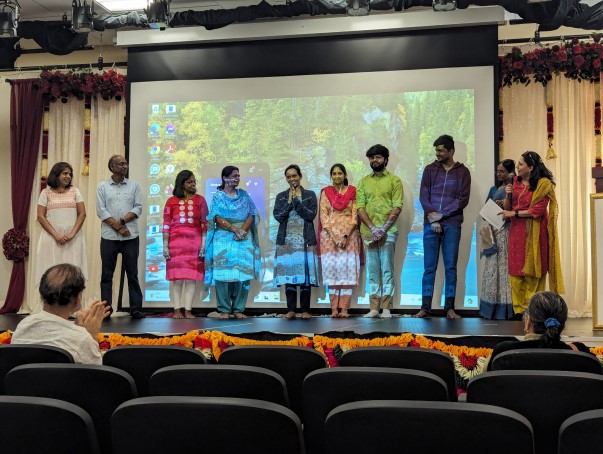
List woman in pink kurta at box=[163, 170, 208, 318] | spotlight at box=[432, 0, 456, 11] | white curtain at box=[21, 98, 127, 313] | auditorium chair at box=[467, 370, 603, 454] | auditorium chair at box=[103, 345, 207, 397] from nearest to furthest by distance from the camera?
auditorium chair at box=[467, 370, 603, 454]
auditorium chair at box=[103, 345, 207, 397]
spotlight at box=[432, 0, 456, 11]
woman in pink kurta at box=[163, 170, 208, 318]
white curtain at box=[21, 98, 127, 313]

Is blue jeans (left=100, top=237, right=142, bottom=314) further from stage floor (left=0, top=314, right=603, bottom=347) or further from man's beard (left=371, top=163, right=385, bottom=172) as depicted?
man's beard (left=371, top=163, right=385, bottom=172)

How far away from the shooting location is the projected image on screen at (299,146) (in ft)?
22.6

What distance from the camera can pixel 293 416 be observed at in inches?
51.1

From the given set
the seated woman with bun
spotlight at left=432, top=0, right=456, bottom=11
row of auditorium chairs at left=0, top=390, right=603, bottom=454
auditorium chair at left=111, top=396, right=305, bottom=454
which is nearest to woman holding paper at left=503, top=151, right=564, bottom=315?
spotlight at left=432, top=0, right=456, bottom=11

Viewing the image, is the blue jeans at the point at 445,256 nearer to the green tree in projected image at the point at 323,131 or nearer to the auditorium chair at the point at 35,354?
the green tree in projected image at the point at 323,131

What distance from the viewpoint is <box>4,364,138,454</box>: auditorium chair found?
5.72 feet

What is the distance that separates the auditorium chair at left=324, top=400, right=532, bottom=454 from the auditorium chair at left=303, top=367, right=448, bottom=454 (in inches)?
13.3

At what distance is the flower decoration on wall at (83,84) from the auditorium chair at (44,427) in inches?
273

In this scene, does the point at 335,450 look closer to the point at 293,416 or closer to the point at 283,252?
the point at 293,416

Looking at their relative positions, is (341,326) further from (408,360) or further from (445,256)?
(408,360)

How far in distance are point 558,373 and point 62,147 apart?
24.6ft

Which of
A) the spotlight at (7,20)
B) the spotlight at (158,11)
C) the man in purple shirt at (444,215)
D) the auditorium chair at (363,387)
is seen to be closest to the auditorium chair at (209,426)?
the auditorium chair at (363,387)

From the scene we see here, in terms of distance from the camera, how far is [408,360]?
83.8 inches

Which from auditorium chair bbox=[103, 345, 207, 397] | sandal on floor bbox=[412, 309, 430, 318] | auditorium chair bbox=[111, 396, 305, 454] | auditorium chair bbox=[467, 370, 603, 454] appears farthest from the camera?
sandal on floor bbox=[412, 309, 430, 318]
